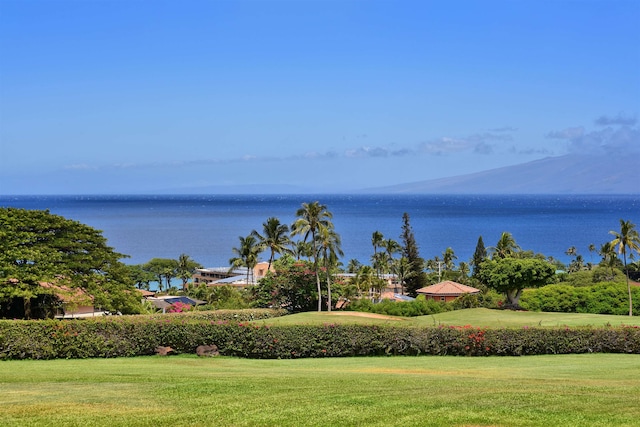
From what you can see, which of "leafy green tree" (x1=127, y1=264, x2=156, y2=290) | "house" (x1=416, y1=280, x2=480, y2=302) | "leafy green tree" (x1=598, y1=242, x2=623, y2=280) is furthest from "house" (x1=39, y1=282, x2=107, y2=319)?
"leafy green tree" (x1=127, y1=264, x2=156, y2=290)

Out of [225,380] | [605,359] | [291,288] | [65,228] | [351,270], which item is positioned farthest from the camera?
[351,270]

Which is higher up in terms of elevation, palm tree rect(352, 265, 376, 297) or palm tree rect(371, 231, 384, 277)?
palm tree rect(371, 231, 384, 277)

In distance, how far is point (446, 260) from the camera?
104 m

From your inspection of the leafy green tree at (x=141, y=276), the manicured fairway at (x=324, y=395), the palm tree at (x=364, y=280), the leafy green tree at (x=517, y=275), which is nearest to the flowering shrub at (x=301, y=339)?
the manicured fairway at (x=324, y=395)

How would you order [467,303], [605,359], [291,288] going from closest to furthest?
[605,359]
[291,288]
[467,303]

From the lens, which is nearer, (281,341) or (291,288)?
(281,341)

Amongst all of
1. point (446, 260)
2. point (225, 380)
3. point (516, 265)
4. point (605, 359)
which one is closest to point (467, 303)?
point (516, 265)

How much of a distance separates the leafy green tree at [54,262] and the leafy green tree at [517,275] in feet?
86.6

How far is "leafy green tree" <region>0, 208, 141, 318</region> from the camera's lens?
30219 mm

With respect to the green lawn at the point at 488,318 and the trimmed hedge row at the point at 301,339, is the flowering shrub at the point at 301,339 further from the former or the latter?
the green lawn at the point at 488,318

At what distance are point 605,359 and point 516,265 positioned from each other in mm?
27057

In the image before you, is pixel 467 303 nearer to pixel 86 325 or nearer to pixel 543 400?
pixel 86 325

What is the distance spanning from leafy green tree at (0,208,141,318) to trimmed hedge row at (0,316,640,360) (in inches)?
293

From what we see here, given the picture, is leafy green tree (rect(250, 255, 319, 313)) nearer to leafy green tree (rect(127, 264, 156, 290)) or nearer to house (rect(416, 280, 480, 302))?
house (rect(416, 280, 480, 302))
